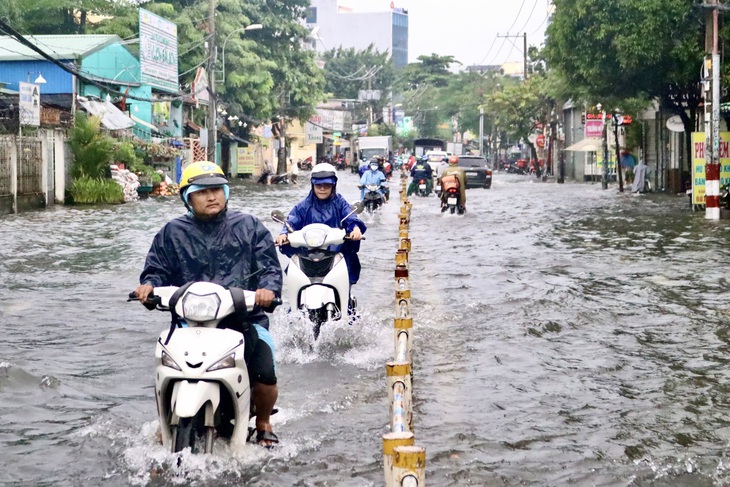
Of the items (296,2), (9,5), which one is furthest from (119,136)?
(296,2)

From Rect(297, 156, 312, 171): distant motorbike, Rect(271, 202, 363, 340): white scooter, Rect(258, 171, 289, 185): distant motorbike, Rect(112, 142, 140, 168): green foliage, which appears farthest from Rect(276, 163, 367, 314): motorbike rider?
Rect(297, 156, 312, 171): distant motorbike

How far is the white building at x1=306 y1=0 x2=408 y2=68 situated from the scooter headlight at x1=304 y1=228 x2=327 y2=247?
5689 inches

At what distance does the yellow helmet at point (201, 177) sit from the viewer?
17.3ft

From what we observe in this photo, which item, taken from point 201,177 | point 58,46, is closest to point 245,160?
point 58,46

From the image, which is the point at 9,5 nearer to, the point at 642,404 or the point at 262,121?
the point at 262,121

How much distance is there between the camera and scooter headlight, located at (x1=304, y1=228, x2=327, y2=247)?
26.3 ft

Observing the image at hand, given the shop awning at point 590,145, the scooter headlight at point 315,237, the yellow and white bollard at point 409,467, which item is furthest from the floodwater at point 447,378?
the shop awning at point 590,145

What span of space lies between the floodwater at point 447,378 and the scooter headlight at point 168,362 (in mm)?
472

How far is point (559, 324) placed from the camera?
9695mm

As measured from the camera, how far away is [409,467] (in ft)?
11.7

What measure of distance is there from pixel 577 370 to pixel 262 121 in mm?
50783

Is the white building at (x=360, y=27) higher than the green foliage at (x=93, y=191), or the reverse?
the white building at (x=360, y=27)

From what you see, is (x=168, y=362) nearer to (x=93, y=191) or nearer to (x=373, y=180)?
(x=373, y=180)

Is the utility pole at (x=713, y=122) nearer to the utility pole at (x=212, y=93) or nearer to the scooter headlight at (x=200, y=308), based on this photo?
the scooter headlight at (x=200, y=308)
